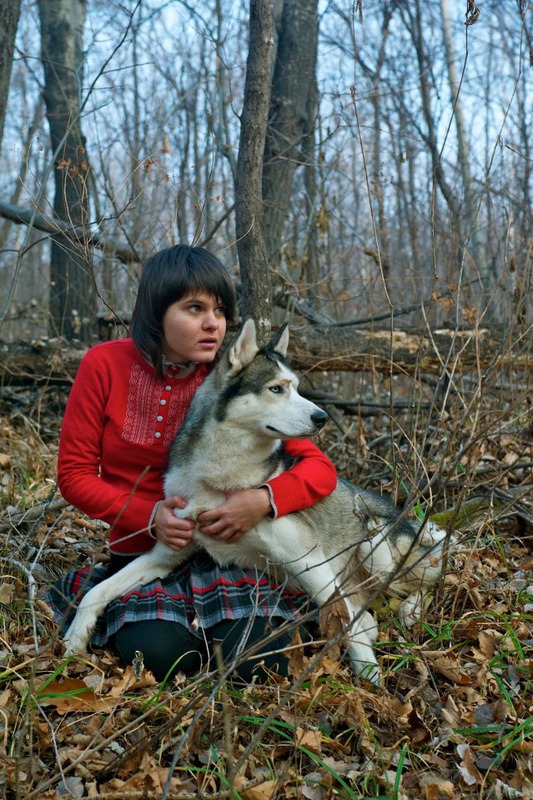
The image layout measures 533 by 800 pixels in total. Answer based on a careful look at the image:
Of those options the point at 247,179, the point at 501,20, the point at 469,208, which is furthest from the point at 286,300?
the point at 501,20

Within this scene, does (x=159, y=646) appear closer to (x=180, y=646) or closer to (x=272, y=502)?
(x=180, y=646)

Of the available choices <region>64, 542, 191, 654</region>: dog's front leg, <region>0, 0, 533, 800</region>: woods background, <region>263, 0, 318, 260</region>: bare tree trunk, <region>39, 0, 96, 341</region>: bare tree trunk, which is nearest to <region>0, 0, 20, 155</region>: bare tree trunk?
<region>0, 0, 533, 800</region>: woods background

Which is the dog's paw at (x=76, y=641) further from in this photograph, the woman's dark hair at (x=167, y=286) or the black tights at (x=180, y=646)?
the woman's dark hair at (x=167, y=286)

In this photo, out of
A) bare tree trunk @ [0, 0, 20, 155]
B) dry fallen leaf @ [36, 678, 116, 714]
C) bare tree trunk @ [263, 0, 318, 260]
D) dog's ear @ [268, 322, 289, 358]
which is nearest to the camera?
dry fallen leaf @ [36, 678, 116, 714]

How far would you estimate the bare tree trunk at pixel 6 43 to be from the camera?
5.32 m

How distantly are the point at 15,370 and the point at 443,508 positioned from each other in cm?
436

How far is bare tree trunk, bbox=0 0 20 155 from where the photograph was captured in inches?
210

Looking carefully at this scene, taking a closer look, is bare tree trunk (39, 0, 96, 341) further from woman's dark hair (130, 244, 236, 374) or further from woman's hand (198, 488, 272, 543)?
woman's hand (198, 488, 272, 543)

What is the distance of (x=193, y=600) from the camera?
3.15 metres

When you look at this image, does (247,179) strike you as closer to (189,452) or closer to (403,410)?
(189,452)

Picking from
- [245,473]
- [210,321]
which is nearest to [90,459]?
[245,473]

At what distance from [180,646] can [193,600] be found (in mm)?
242

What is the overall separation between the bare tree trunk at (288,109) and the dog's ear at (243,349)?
279cm

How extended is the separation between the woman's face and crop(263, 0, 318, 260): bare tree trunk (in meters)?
2.66
